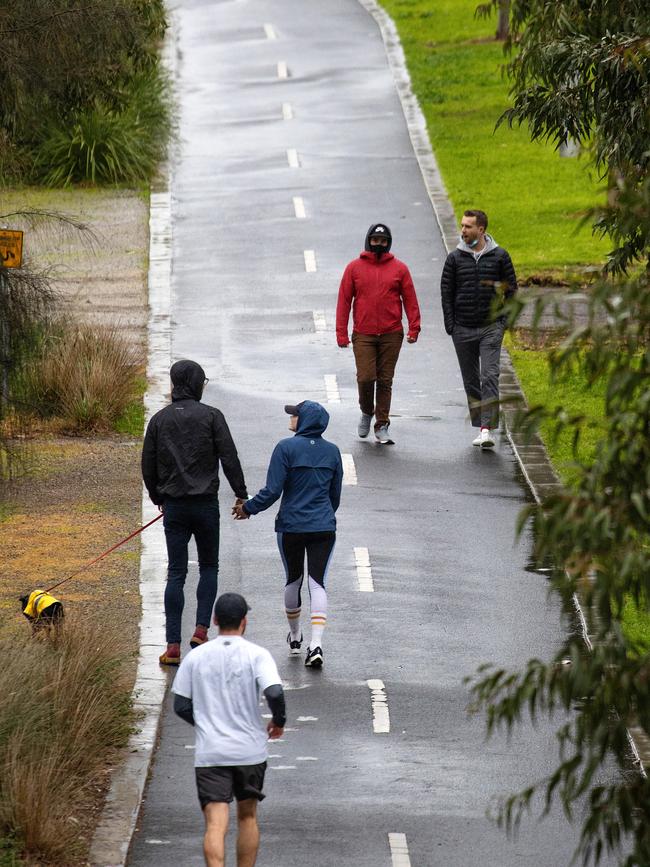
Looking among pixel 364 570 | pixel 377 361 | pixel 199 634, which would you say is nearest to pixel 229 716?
pixel 199 634

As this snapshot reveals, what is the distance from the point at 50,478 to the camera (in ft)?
54.4

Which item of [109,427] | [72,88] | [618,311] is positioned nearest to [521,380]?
[109,427]

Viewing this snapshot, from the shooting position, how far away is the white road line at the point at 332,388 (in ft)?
61.9

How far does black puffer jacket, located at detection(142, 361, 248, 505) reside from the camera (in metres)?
11.4

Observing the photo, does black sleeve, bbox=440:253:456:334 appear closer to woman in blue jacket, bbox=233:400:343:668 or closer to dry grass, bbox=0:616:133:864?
woman in blue jacket, bbox=233:400:343:668

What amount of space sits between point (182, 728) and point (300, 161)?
21990 millimetres

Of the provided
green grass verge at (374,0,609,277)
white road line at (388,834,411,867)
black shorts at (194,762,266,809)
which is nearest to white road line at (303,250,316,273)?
green grass verge at (374,0,609,277)

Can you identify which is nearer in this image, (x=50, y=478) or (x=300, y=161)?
(x=50, y=478)

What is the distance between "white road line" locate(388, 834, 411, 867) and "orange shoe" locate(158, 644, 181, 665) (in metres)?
2.83

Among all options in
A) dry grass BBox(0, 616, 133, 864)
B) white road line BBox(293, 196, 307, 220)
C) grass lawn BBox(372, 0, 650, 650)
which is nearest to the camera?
dry grass BBox(0, 616, 133, 864)

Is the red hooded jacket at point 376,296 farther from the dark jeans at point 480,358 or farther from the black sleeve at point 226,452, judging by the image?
the black sleeve at point 226,452

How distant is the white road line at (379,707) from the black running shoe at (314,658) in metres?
0.38

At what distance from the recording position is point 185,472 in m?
11.4

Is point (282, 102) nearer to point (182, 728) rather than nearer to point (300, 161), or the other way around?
point (300, 161)
